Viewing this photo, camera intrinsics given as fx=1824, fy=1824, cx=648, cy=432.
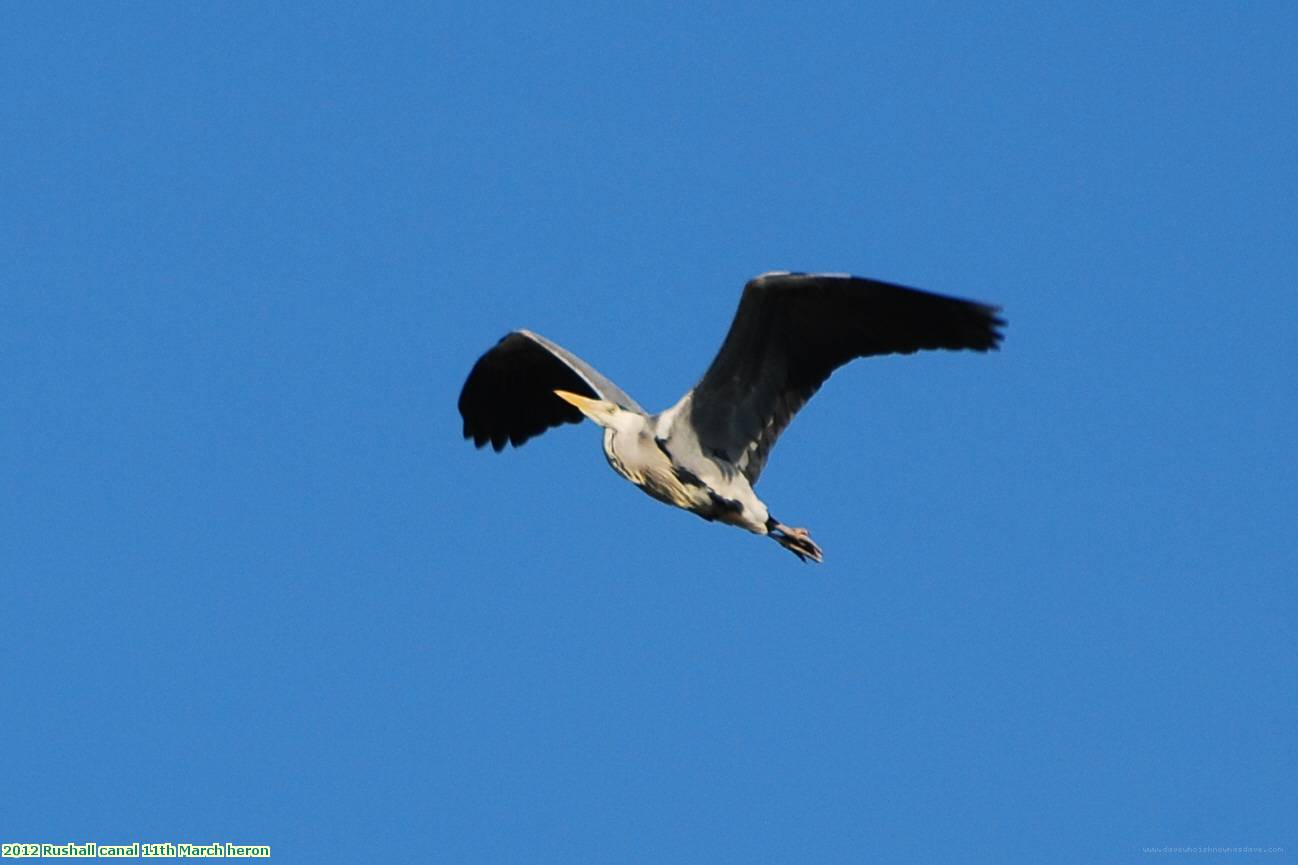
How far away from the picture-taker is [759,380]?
13.1 m

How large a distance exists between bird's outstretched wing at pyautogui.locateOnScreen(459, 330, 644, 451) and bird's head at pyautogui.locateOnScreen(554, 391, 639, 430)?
130 centimetres

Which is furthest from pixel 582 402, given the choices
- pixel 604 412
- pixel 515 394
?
pixel 515 394

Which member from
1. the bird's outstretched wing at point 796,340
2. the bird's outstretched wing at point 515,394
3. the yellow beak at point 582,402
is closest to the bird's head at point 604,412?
the yellow beak at point 582,402

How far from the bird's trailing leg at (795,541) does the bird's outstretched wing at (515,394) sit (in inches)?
94.4

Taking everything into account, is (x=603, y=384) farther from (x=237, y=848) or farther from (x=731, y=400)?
(x=237, y=848)

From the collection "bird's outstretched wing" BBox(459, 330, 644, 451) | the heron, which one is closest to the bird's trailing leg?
the heron

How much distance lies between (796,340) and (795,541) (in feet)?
5.75

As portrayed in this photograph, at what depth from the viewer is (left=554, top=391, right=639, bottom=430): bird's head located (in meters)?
13.6

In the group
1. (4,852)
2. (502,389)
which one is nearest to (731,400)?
(502,389)

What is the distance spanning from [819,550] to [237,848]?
4.93 metres

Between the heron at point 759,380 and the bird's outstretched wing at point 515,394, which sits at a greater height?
the bird's outstretched wing at point 515,394

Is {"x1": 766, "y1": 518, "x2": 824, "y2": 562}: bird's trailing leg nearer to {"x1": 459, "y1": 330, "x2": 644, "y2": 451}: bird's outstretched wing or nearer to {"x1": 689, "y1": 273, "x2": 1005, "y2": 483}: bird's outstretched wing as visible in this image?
{"x1": 689, "y1": 273, "x2": 1005, "y2": 483}: bird's outstretched wing

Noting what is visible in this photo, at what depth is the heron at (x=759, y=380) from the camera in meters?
12.2

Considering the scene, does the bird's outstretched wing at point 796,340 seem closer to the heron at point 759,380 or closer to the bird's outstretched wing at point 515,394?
the heron at point 759,380
